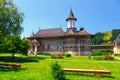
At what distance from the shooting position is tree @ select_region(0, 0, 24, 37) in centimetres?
3731

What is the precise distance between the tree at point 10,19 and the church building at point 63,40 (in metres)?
18.0

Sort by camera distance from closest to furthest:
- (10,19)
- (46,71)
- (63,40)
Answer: (46,71) < (10,19) < (63,40)

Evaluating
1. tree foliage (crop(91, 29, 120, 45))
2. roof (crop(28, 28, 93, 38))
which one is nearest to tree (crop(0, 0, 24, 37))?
roof (crop(28, 28, 93, 38))

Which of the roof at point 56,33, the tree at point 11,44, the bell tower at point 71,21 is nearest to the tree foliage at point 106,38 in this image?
the bell tower at point 71,21

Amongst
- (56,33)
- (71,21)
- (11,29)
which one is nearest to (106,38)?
(71,21)

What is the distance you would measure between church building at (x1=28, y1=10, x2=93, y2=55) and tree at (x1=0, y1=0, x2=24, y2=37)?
58.9 feet

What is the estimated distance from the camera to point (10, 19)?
131 feet

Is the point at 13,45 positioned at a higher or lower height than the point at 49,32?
lower

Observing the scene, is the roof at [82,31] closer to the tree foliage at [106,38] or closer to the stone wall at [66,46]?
the stone wall at [66,46]

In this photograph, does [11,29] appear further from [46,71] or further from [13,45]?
[46,71]

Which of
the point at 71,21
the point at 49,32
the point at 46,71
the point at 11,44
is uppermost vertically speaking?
the point at 71,21

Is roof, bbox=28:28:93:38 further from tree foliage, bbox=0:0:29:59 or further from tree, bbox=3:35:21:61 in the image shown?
tree, bbox=3:35:21:61

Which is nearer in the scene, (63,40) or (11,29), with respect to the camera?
(11,29)

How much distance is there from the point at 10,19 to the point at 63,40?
21.6 meters
